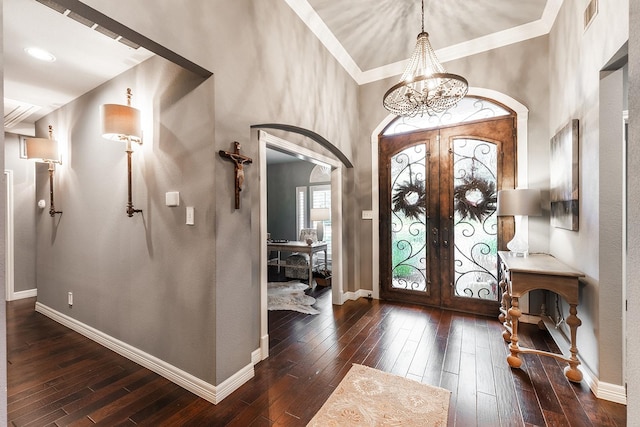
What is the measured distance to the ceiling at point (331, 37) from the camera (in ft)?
7.31

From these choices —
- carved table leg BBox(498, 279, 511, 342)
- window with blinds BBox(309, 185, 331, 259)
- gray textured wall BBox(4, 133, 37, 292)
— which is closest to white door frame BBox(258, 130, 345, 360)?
carved table leg BBox(498, 279, 511, 342)

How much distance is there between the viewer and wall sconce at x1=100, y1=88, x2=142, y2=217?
2250 millimetres

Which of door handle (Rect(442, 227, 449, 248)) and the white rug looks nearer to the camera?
door handle (Rect(442, 227, 449, 248))

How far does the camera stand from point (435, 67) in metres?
2.54

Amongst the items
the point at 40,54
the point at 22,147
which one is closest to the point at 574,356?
the point at 40,54

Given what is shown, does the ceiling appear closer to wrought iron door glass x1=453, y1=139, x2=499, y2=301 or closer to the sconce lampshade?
the sconce lampshade

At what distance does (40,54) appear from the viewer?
248cm

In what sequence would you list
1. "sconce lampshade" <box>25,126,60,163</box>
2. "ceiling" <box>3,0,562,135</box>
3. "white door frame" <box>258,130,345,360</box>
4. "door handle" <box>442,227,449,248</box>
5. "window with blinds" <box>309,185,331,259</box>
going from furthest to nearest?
"window with blinds" <box>309,185,331,259</box>
"door handle" <box>442,227,449,248</box>
"sconce lampshade" <box>25,126,60,163</box>
"white door frame" <box>258,130,345,360</box>
"ceiling" <box>3,0,562,135</box>

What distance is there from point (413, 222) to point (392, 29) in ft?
8.15

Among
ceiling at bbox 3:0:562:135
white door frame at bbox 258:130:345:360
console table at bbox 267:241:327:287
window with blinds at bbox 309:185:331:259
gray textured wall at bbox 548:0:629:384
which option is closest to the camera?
gray textured wall at bbox 548:0:629:384

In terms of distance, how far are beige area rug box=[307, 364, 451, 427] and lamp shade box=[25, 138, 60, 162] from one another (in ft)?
13.4

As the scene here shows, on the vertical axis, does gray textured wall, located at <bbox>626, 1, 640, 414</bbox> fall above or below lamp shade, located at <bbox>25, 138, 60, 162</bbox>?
below

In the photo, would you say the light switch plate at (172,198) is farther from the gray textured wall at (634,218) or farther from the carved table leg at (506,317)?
the carved table leg at (506,317)

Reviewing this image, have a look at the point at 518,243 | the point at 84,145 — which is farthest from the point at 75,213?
the point at 518,243
